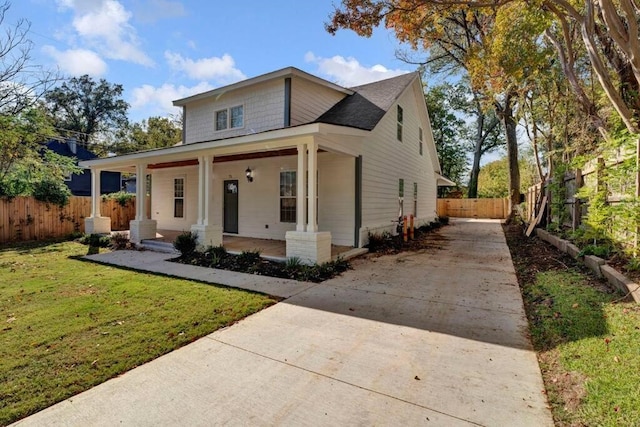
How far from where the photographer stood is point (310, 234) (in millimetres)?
7078

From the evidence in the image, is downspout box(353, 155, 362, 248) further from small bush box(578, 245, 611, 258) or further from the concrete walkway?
small bush box(578, 245, 611, 258)

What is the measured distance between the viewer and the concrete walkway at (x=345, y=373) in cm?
228

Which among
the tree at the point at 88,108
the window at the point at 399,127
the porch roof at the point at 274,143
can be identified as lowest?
the porch roof at the point at 274,143

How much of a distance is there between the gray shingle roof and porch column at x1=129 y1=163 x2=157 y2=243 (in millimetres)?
6317

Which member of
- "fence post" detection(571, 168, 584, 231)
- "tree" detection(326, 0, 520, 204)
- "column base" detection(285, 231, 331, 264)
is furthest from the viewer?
"tree" detection(326, 0, 520, 204)

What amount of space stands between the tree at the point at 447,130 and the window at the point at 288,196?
24.9 meters

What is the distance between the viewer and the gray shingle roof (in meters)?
9.88

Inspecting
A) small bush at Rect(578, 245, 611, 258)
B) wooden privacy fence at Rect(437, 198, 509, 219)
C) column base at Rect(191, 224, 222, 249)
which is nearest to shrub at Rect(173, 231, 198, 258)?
column base at Rect(191, 224, 222, 249)

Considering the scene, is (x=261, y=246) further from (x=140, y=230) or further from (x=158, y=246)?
(x=140, y=230)

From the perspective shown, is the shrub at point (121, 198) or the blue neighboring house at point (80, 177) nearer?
the shrub at point (121, 198)

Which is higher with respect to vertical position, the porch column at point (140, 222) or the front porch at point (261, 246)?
the porch column at point (140, 222)

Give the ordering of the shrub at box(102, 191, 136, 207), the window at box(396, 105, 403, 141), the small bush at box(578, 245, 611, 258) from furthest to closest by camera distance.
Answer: the shrub at box(102, 191, 136, 207), the window at box(396, 105, 403, 141), the small bush at box(578, 245, 611, 258)

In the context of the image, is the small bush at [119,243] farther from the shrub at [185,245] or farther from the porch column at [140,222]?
the shrub at [185,245]

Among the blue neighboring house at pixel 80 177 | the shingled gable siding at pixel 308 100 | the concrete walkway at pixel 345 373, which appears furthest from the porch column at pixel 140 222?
the blue neighboring house at pixel 80 177
